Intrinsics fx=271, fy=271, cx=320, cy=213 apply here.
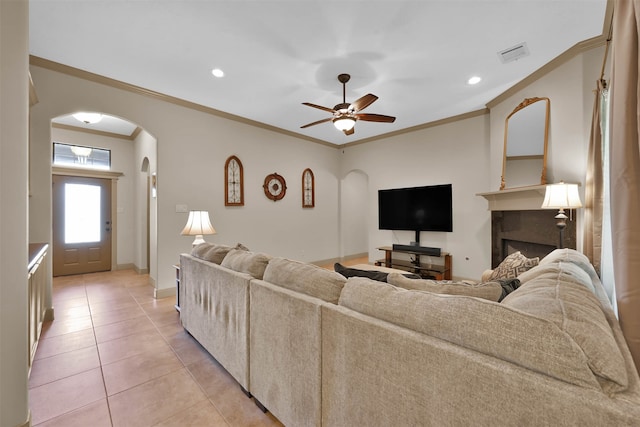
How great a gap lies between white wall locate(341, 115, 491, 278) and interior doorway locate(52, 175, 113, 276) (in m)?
5.66

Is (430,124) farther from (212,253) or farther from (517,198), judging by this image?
(212,253)

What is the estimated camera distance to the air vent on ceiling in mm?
2805

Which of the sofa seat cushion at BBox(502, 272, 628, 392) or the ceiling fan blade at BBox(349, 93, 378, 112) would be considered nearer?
the sofa seat cushion at BBox(502, 272, 628, 392)

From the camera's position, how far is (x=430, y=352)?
0.90 meters

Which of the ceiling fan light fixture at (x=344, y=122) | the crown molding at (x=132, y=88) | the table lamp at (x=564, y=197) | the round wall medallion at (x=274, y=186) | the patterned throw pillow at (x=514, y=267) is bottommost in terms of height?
the patterned throw pillow at (x=514, y=267)

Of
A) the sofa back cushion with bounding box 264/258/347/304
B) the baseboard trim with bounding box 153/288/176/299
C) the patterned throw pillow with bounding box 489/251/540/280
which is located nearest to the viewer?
the sofa back cushion with bounding box 264/258/347/304

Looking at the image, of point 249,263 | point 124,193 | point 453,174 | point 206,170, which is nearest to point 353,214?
point 453,174

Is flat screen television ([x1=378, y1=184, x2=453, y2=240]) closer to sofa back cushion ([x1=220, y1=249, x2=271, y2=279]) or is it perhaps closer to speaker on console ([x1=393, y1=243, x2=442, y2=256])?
speaker on console ([x1=393, y1=243, x2=442, y2=256])

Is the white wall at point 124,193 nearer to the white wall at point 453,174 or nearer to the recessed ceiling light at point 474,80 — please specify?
the white wall at point 453,174

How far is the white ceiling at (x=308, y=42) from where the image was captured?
229 cm

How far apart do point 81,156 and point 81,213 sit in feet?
3.70

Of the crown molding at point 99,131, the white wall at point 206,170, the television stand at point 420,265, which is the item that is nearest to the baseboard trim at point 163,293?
the white wall at point 206,170

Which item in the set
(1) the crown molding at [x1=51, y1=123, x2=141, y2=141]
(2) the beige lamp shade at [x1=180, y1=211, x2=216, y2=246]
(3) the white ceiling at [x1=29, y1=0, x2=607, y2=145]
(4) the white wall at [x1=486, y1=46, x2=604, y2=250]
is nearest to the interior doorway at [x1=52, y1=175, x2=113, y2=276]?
(1) the crown molding at [x1=51, y1=123, x2=141, y2=141]

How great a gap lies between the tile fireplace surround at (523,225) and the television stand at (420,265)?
2.45 ft
